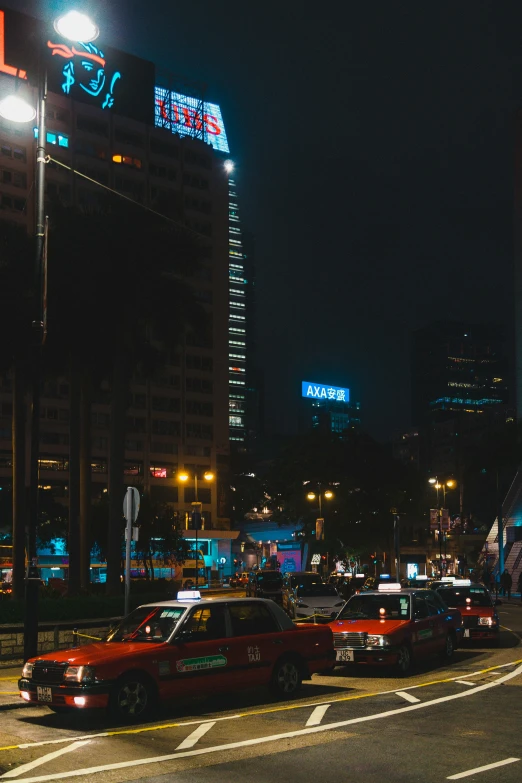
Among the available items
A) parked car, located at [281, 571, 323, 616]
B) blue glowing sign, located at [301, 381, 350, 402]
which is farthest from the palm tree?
blue glowing sign, located at [301, 381, 350, 402]

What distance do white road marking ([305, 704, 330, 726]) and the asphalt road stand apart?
0.05ft

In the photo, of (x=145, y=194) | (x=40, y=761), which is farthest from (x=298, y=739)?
(x=145, y=194)

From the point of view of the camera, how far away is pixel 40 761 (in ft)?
32.9

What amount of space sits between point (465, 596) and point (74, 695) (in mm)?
13793

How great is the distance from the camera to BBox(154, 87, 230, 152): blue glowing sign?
11125cm

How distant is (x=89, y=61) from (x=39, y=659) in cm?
9748

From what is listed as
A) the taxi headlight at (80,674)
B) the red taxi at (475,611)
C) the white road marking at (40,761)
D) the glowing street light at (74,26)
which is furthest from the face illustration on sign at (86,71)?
the white road marking at (40,761)

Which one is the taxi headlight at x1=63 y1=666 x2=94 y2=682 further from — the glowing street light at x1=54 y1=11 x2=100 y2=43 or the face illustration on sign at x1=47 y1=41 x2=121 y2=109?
the face illustration on sign at x1=47 y1=41 x2=121 y2=109

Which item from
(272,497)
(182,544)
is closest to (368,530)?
(272,497)

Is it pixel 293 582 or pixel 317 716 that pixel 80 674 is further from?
pixel 293 582

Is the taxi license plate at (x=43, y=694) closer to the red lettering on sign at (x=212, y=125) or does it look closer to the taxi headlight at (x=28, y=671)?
the taxi headlight at (x=28, y=671)

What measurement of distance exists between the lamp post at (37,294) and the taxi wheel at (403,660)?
6749 mm

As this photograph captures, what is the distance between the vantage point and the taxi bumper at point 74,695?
12.0 metres

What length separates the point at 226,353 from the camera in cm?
11381
